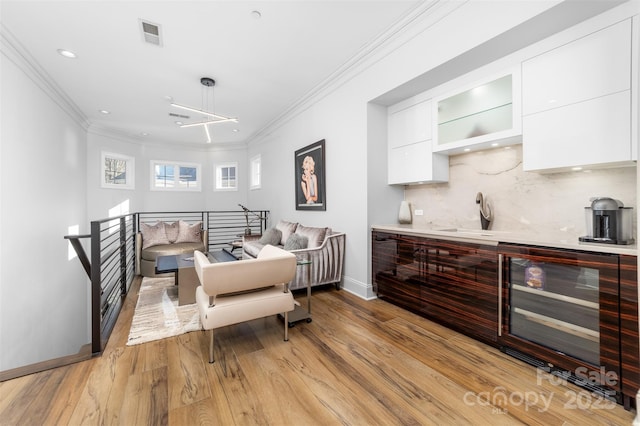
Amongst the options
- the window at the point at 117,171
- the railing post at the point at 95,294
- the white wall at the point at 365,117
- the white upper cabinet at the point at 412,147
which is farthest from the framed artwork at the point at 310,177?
the window at the point at 117,171

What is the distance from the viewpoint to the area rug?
2420 mm

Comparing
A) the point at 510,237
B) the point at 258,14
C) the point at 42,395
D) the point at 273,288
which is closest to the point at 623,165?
the point at 510,237

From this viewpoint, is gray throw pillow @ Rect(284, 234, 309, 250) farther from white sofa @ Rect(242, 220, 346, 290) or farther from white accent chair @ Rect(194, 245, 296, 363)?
white accent chair @ Rect(194, 245, 296, 363)

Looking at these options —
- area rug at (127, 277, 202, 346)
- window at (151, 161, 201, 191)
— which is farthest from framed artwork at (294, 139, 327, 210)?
window at (151, 161, 201, 191)

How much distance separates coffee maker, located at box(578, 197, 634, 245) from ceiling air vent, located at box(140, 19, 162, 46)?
13.4 feet

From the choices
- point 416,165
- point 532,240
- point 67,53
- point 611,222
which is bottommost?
point 532,240

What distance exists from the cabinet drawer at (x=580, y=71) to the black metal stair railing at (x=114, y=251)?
360 cm

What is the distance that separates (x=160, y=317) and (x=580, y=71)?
4140 mm

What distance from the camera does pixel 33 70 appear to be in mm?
3363

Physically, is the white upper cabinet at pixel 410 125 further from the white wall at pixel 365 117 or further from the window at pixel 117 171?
the window at pixel 117 171

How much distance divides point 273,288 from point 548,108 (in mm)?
2605

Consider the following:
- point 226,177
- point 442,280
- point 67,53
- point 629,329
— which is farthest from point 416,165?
point 226,177

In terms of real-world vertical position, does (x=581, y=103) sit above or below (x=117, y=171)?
below

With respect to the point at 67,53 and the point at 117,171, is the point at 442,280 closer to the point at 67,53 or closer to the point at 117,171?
the point at 67,53
